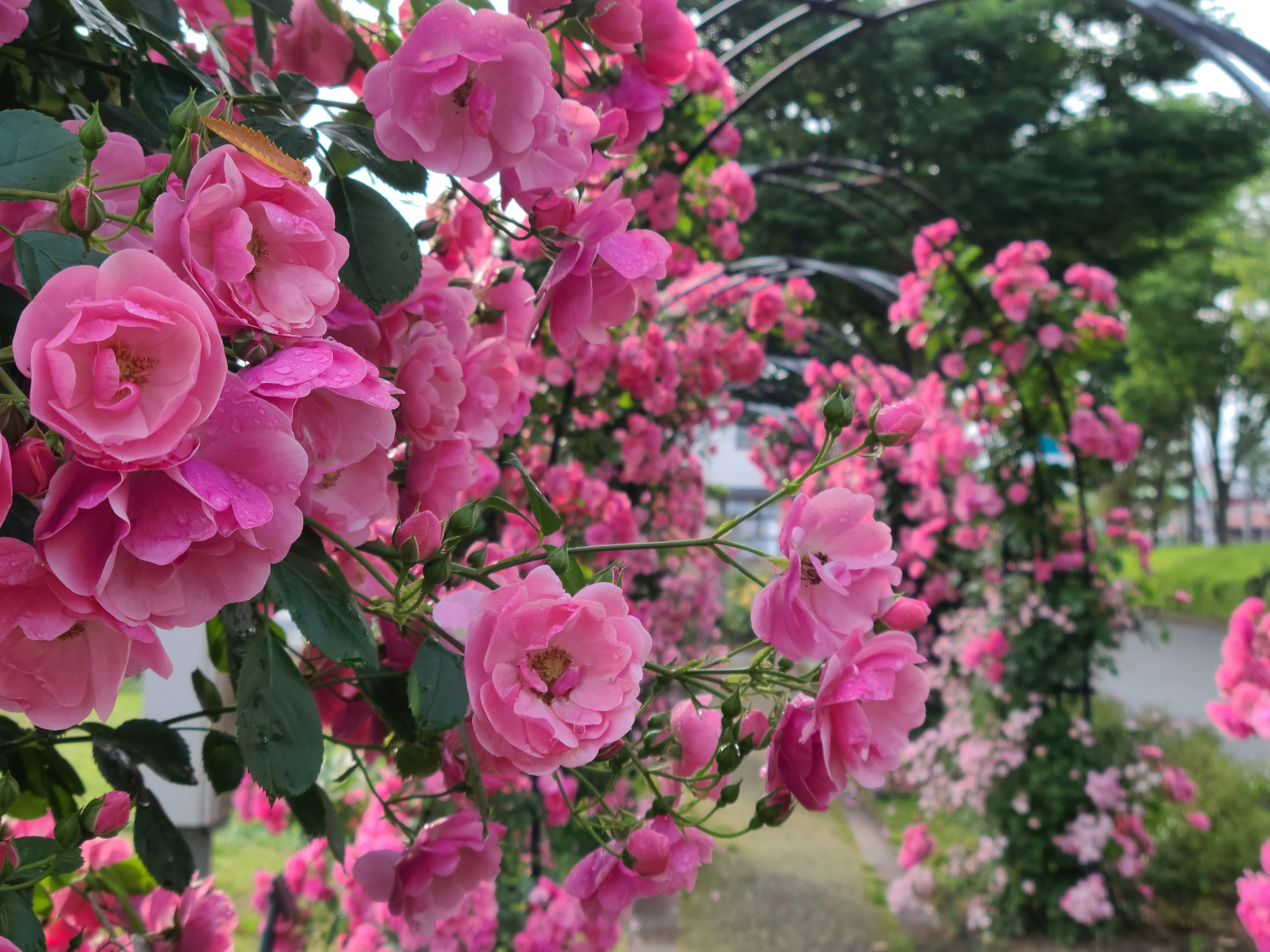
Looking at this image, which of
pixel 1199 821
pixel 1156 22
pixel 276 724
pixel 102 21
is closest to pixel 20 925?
pixel 276 724

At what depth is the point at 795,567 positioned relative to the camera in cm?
56

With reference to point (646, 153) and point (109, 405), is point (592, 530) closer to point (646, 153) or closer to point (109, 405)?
point (646, 153)

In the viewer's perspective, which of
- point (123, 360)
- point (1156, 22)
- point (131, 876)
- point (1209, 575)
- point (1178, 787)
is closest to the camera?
point (123, 360)

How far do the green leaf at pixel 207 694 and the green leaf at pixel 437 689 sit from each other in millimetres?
269

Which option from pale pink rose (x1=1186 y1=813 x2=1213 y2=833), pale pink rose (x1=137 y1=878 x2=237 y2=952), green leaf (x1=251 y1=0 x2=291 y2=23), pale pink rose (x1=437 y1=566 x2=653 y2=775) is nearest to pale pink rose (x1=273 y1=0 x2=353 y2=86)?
green leaf (x1=251 y1=0 x2=291 y2=23)

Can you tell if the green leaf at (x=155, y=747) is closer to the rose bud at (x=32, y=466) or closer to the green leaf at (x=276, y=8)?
the rose bud at (x=32, y=466)

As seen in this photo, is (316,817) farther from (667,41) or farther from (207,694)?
(667,41)

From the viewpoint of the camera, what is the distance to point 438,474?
647 millimetres

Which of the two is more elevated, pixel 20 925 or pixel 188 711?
pixel 20 925

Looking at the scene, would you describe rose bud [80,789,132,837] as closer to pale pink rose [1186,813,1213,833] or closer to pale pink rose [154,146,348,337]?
pale pink rose [154,146,348,337]

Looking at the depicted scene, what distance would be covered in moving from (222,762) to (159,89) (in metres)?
0.51

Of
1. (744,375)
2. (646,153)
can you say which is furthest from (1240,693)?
(744,375)

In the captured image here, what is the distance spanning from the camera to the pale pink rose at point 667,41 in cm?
76

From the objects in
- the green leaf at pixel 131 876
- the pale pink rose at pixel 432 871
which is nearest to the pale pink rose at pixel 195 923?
the green leaf at pixel 131 876
